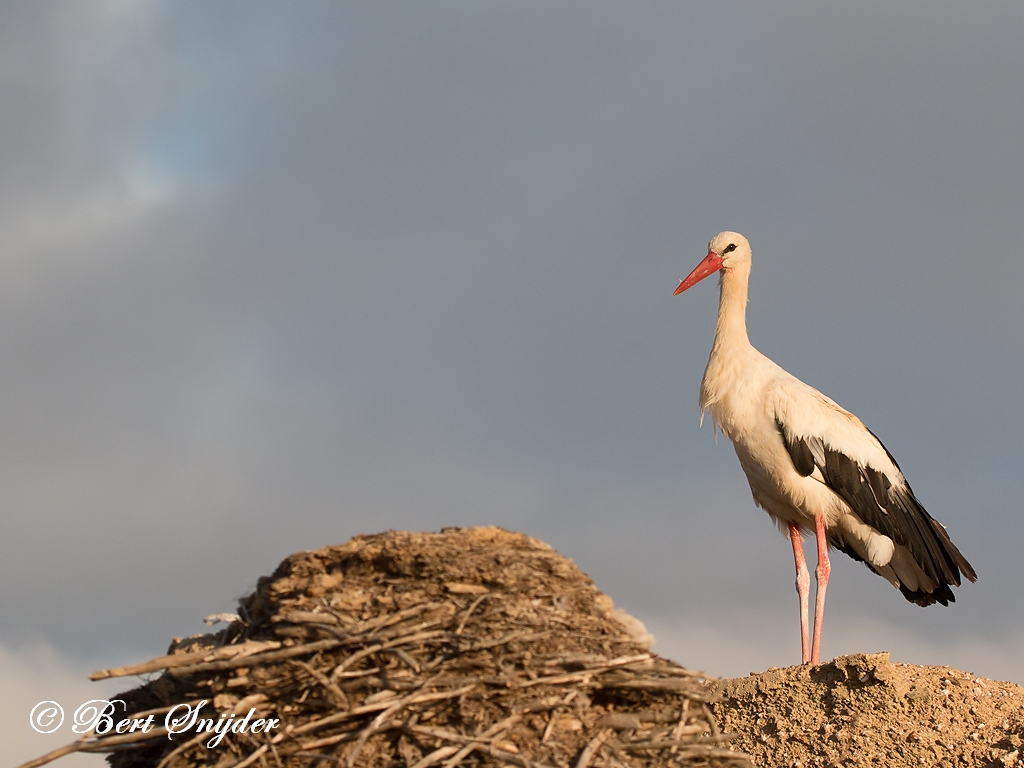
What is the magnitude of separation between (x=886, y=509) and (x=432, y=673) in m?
9.35

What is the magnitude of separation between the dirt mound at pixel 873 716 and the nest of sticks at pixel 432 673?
555 cm

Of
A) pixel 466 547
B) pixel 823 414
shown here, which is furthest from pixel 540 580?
pixel 823 414

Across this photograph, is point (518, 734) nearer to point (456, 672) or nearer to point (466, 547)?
point (456, 672)

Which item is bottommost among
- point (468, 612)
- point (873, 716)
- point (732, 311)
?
point (468, 612)

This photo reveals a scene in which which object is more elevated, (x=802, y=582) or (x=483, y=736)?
(x=802, y=582)

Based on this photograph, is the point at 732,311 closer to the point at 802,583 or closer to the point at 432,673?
the point at 802,583

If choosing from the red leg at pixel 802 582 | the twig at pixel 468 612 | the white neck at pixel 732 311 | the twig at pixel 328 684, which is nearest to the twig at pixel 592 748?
the twig at pixel 468 612

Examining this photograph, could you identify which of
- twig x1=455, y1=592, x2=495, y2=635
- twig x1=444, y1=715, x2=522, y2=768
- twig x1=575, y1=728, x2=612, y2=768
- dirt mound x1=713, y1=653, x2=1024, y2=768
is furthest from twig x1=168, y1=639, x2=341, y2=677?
dirt mound x1=713, y1=653, x2=1024, y2=768

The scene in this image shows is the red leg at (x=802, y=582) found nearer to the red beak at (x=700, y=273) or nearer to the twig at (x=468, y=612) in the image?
the red beak at (x=700, y=273)

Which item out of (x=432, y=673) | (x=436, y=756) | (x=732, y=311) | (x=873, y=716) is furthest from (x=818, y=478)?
(x=436, y=756)

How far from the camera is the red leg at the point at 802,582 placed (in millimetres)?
13125

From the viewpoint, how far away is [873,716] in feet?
36.9

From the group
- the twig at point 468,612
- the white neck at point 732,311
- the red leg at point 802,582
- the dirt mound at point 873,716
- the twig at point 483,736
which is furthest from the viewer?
the white neck at point 732,311

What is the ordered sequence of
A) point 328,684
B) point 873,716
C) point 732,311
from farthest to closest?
1. point 732,311
2. point 873,716
3. point 328,684
